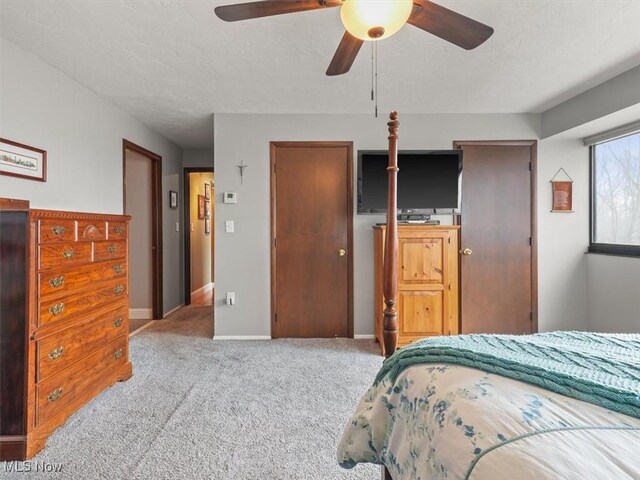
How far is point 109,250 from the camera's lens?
2.18 meters

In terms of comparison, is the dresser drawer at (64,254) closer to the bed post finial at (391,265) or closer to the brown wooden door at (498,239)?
the bed post finial at (391,265)

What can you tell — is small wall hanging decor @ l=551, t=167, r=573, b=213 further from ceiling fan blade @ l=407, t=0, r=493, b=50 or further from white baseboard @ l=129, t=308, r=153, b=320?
white baseboard @ l=129, t=308, r=153, b=320

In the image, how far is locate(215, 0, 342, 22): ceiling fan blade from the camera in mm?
1295

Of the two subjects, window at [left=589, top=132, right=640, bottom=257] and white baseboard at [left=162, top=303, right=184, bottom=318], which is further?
white baseboard at [left=162, top=303, right=184, bottom=318]

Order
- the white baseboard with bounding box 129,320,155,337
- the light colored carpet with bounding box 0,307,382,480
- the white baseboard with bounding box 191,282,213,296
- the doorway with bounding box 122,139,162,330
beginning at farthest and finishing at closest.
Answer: the white baseboard with bounding box 191,282,213,296 → the doorway with bounding box 122,139,162,330 → the white baseboard with bounding box 129,320,155,337 → the light colored carpet with bounding box 0,307,382,480

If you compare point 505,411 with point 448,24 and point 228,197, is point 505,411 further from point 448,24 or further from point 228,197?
point 228,197

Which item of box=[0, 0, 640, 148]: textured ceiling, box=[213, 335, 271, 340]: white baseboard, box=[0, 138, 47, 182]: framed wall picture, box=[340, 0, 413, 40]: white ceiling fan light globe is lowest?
box=[213, 335, 271, 340]: white baseboard

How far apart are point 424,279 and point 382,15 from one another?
2152mm

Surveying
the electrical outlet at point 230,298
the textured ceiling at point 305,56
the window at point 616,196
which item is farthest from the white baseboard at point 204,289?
the window at point 616,196

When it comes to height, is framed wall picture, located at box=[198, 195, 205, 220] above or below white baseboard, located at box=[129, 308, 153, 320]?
above

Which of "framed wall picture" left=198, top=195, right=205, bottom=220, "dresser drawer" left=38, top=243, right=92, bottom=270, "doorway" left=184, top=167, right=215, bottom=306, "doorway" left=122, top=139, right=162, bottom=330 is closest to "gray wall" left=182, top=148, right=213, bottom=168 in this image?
"doorway" left=184, top=167, right=215, bottom=306

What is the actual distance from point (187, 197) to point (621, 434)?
16.5ft

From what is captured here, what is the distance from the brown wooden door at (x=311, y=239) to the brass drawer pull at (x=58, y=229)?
5.78ft

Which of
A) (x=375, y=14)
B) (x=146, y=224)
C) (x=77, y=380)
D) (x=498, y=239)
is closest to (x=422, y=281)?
(x=498, y=239)
